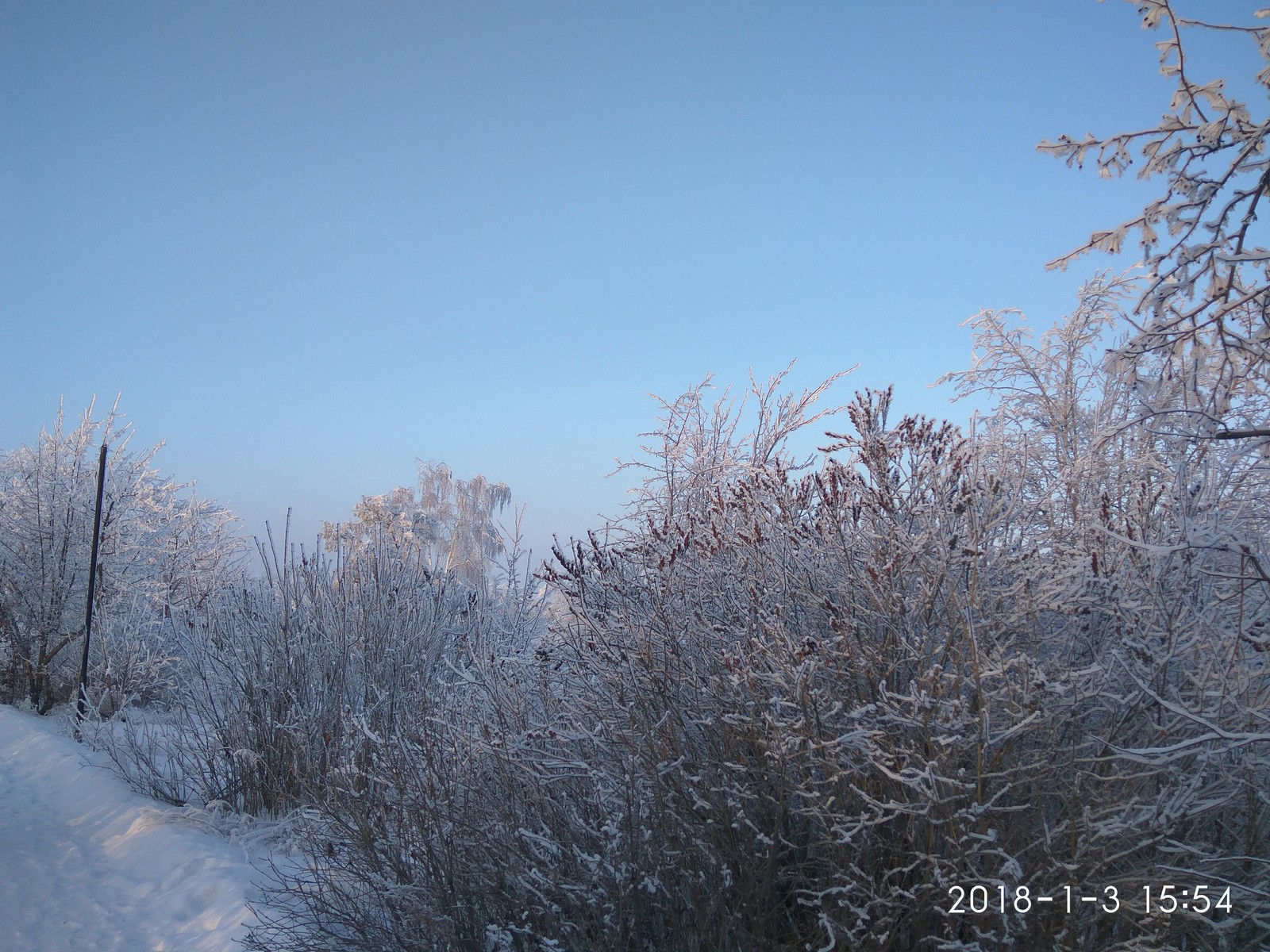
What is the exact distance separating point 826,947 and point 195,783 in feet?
20.7

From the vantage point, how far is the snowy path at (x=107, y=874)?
177 inches

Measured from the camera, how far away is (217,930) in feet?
14.5

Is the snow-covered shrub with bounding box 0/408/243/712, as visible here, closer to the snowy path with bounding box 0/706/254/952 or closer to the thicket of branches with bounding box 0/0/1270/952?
the snowy path with bounding box 0/706/254/952

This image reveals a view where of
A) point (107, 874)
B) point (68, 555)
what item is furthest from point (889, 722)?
point (68, 555)

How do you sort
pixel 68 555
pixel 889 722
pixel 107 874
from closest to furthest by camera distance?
pixel 889 722 → pixel 107 874 → pixel 68 555

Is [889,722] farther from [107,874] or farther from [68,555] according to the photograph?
[68,555]

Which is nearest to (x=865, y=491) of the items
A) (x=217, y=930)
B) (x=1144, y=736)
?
(x=1144, y=736)

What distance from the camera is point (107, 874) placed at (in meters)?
5.38

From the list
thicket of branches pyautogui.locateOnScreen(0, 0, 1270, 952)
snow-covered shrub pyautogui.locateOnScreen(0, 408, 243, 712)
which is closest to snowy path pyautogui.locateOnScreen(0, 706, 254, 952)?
thicket of branches pyautogui.locateOnScreen(0, 0, 1270, 952)

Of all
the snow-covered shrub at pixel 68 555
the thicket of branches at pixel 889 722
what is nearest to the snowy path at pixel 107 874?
the thicket of branches at pixel 889 722

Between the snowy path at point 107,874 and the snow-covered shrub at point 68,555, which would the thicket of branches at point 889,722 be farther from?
the snow-covered shrub at point 68,555

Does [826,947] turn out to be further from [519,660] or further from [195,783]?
[195,783]

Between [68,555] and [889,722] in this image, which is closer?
[889,722]

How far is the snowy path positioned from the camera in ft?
14.7
